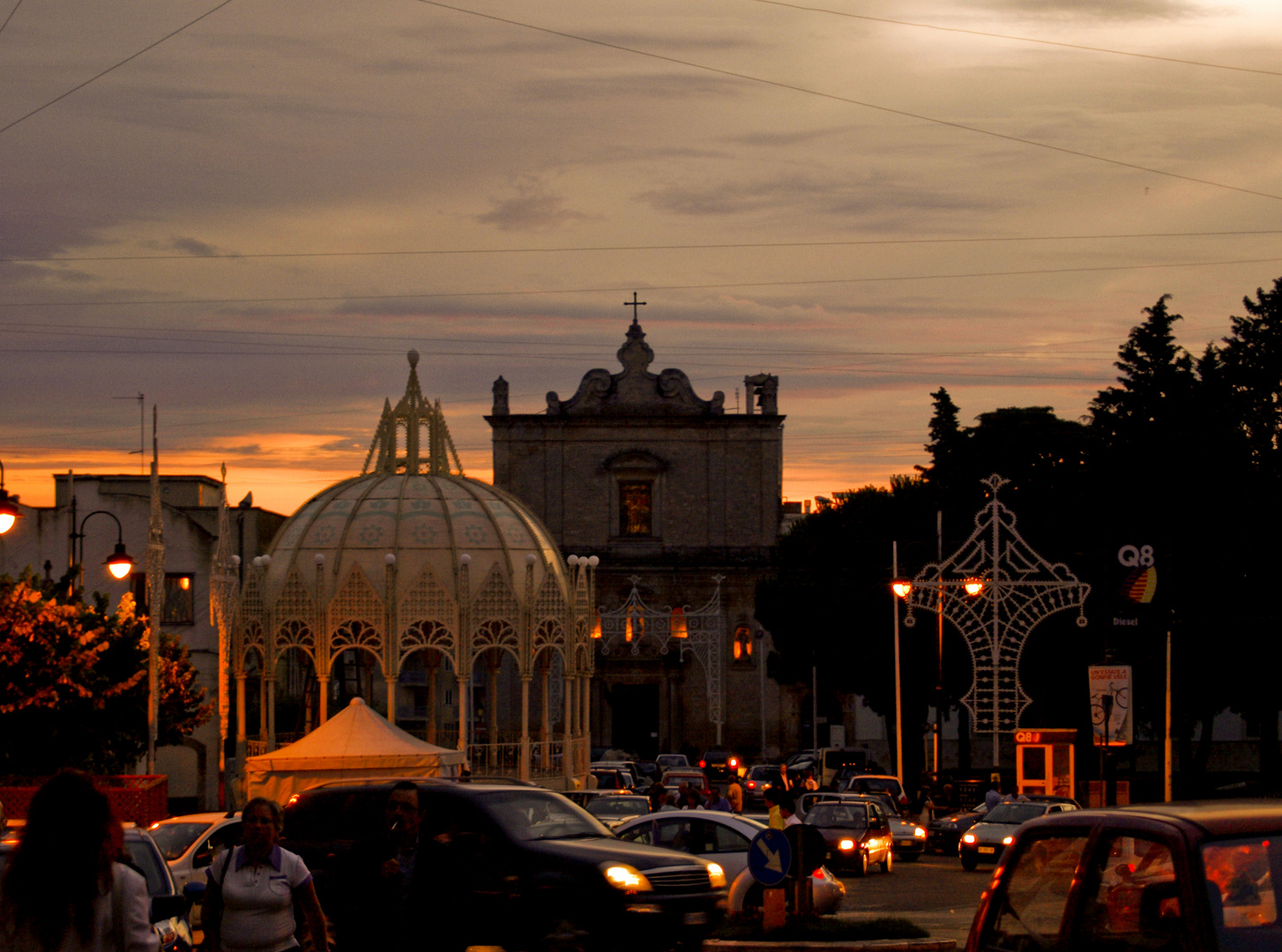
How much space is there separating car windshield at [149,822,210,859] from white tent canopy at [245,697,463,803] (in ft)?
18.4

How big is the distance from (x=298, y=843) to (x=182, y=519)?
35619 mm

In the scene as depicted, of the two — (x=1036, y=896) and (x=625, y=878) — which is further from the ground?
(x=1036, y=896)

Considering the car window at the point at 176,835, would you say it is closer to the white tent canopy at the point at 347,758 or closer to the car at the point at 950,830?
the white tent canopy at the point at 347,758

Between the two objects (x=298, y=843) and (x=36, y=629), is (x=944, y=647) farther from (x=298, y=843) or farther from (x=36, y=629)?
(x=298, y=843)

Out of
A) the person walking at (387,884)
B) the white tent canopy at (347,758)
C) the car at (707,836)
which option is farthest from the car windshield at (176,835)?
the person walking at (387,884)

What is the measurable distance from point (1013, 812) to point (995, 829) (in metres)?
1.02

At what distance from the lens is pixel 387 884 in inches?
484

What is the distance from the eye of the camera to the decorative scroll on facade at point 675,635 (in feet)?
238

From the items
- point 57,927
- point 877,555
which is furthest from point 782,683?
point 57,927

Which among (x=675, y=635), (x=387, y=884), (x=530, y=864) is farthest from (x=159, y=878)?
(x=675, y=635)

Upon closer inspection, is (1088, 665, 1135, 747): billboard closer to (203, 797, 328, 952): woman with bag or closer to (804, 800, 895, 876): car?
(804, 800, 895, 876): car

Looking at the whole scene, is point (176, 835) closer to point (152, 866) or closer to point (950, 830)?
point (152, 866)

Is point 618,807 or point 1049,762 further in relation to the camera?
point 1049,762

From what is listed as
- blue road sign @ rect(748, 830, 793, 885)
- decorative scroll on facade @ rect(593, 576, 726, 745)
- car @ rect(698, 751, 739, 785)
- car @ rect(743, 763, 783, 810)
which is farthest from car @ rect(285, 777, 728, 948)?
decorative scroll on facade @ rect(593, 576, 726, 745)
